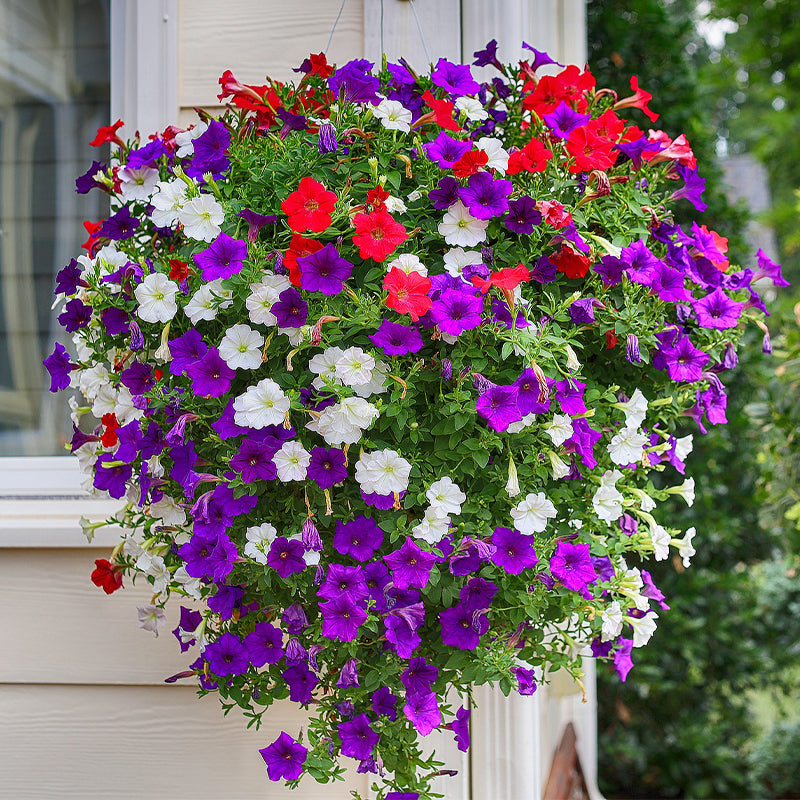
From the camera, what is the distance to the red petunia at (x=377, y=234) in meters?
0.79

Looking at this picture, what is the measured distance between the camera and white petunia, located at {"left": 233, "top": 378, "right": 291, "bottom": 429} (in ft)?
2.64

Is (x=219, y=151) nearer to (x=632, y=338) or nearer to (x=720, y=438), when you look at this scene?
(x=632, y=338)

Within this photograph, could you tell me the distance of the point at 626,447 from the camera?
91cm

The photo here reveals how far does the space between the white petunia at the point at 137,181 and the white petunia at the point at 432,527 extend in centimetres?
58

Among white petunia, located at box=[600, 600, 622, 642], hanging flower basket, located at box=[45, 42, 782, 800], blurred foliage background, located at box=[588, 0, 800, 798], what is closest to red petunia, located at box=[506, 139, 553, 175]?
hanging flower basket, located at box=[45, 42, 782, 800]

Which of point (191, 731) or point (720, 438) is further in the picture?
point (720, 438)

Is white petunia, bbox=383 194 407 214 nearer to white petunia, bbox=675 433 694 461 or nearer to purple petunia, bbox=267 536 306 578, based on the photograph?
purple petunia, bbox=267 536 306 578

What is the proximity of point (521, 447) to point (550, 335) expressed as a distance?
0.13 metres

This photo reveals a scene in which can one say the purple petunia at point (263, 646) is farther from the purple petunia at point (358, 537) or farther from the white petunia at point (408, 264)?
the white petunia at point (408, 264)

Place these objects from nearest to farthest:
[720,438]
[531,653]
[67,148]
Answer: [531,653]
[67,148]
[720,438]

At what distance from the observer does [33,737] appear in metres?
1.29

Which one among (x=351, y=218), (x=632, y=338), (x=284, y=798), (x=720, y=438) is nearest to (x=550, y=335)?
(x=632, y=338)

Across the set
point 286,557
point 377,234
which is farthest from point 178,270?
point 286,557

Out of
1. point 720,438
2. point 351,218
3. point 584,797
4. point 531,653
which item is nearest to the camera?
point 351,218
